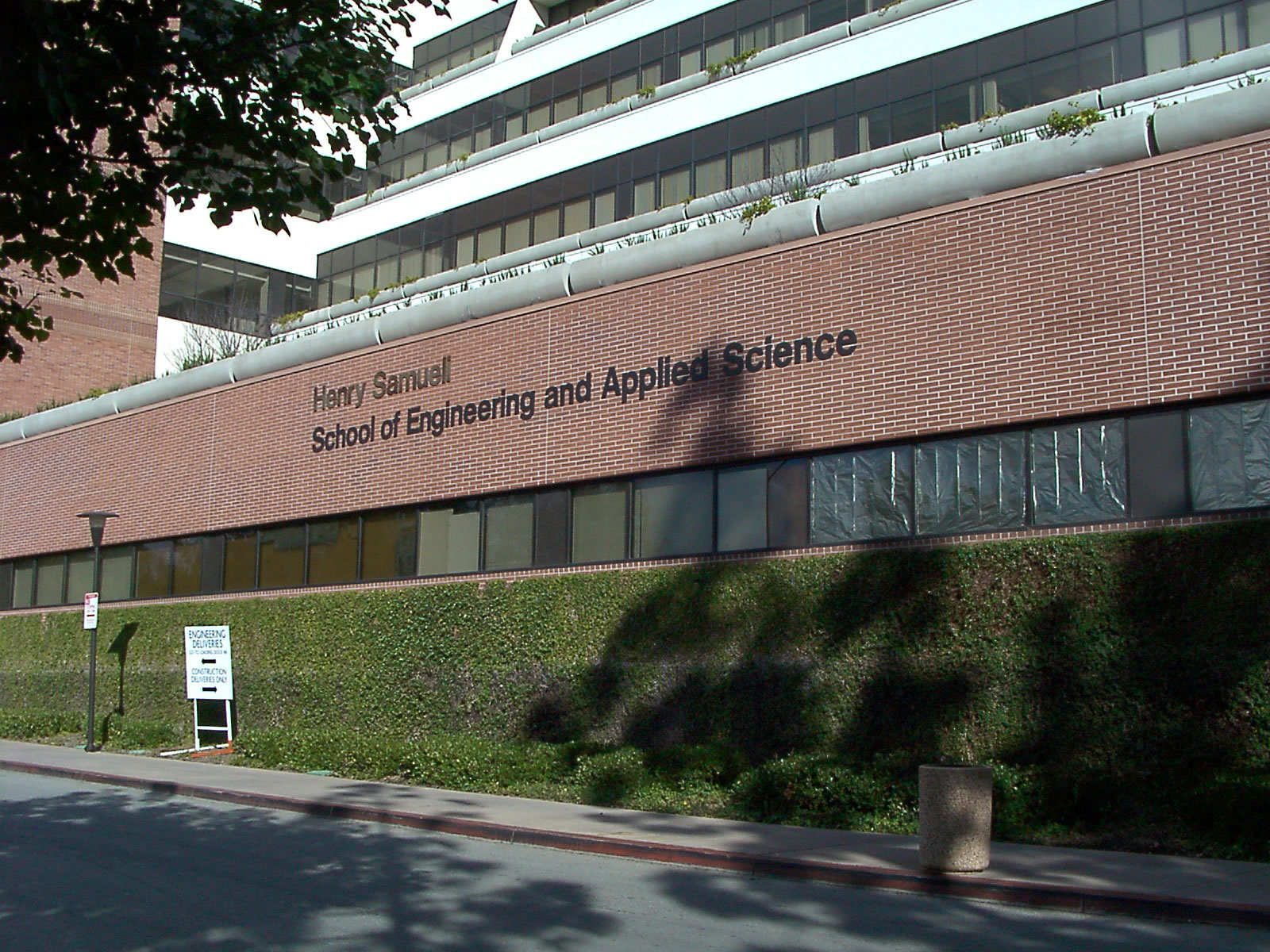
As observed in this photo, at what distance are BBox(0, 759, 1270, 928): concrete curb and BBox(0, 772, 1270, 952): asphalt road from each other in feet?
0.55

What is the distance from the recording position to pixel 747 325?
725 inches

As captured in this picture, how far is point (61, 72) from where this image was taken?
7477 millimetres

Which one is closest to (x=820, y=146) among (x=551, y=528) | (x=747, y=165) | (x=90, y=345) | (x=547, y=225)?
(x=747, y=165)

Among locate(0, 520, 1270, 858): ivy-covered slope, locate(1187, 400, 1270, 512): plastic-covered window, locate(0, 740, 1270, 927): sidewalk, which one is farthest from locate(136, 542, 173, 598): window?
locate(1187, 400, 1270, 512): plastic-covered window

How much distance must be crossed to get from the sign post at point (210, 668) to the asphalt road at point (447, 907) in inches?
416

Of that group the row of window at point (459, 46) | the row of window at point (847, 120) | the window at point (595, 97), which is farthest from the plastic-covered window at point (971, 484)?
the row of window at point (459, 46)

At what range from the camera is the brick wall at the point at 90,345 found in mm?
39812

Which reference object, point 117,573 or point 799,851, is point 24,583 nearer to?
point 117,573

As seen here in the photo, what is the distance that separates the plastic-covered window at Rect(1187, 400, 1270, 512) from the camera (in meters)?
13.9

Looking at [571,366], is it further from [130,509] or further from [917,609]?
[130,509]

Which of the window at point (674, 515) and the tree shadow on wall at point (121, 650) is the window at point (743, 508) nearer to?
the window at point (674, 515)

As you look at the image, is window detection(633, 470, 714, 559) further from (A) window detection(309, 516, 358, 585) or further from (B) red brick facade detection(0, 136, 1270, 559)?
(A) window detection(309, 516, 358, 585)

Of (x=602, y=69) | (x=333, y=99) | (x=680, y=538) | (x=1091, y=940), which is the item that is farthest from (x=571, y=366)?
(x=602, y=69)

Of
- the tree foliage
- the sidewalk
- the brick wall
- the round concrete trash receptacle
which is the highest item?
the brick wall
